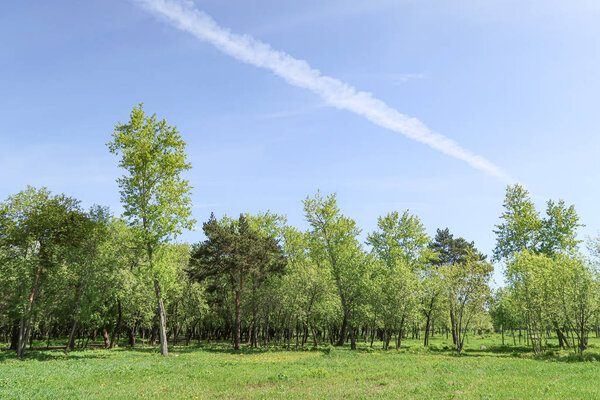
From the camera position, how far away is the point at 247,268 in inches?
1658

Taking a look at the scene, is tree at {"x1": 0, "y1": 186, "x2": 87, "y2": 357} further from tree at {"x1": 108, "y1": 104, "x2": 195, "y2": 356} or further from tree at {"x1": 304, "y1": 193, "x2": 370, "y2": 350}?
tree at {"x1": 304, "y1": 193, "x2": 370, "y2": 350}

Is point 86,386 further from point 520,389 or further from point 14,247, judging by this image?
point 14,247

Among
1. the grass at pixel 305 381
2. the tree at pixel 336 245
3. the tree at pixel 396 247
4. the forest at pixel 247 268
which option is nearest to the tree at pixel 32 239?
the forest at pixel 247 268

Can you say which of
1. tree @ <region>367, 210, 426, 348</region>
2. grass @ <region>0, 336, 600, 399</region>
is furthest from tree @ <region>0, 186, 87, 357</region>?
tree @ <region>367, 210, 426, 348</region>

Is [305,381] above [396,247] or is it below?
below

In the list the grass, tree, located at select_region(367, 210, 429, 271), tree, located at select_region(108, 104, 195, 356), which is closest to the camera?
the grass

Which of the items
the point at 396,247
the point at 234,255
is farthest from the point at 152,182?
the point at 396,247

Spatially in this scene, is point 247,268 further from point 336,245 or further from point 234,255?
point 336,245

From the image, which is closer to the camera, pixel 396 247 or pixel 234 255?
pixel 234 255

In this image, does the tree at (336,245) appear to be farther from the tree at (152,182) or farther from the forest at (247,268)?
the tree at (152,182)

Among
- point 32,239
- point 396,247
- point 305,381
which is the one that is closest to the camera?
point 305,381

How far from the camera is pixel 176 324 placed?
57031 millimetres

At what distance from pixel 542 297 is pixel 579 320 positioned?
11.0 ft

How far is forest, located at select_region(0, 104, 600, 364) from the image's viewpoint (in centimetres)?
3250
